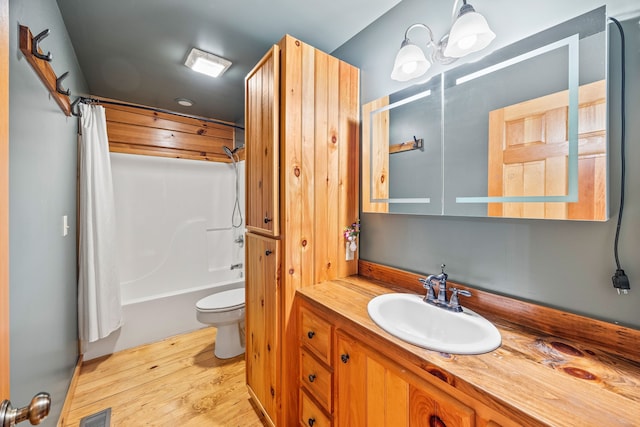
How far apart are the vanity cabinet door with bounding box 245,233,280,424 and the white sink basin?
1.93 feet

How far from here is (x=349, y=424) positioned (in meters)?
1.06

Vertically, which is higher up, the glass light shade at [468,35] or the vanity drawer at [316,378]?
the glass light shade at [468,35]

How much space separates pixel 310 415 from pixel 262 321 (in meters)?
0.54

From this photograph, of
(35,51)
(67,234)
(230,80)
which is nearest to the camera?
(35,51)

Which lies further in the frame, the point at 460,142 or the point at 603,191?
the point at 460,142

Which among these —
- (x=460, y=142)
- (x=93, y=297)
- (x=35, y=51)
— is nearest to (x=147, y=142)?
(x=93, y=297)

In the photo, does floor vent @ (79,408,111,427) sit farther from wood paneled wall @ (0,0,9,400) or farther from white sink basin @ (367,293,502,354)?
white sink basin @ (367,293,502,354)

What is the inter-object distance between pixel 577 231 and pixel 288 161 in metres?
1.20

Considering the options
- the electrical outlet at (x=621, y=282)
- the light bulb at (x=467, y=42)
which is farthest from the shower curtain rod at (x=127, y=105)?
the electrical outlet at (x=621, y=282)

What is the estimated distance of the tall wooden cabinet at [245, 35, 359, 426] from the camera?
1.35m

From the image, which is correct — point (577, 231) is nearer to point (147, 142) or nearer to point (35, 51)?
point (35, 51)

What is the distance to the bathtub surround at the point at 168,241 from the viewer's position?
96.6 inches

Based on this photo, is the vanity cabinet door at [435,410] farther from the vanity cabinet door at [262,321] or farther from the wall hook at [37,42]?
the wall hook at [37,42]

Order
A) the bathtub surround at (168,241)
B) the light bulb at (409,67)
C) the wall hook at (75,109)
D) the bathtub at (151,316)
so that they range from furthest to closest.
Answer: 1. the bathtub surround at (168,241)
2. the bathtub at (151,316)
3. the wall hook at (75,109)
4. the light bulb at (409,67)
